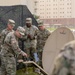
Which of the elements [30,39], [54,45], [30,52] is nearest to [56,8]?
[30,52]

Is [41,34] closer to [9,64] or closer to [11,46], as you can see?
[9,64]

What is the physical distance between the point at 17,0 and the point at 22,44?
15.8 metres

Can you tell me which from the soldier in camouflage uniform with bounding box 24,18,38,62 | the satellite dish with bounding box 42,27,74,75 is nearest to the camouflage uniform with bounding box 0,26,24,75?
the satellite dish with bounding box 42,27,74,75

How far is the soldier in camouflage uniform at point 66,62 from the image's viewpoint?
149cm

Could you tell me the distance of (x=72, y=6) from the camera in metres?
67.6

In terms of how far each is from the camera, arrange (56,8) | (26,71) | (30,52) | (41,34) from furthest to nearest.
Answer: (56,8), (30,52), (41,34), (26,71)

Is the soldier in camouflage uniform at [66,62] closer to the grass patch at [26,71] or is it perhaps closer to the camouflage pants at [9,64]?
the camouflage pants at [9,64]

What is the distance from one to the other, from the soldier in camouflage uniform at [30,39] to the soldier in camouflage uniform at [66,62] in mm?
7708

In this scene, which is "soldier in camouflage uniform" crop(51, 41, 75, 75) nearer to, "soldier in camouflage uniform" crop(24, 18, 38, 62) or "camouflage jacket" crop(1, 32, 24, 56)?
"camouflage jacket" crop(1, 32, 24, 56)

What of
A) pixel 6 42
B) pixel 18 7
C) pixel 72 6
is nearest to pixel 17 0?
pixel 18 7

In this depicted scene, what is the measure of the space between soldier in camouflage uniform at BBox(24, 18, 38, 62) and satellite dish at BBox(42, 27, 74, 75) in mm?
876

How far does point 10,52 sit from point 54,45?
180 cm

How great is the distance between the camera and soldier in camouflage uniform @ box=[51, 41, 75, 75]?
1.49 m

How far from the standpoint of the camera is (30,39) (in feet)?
31.0
